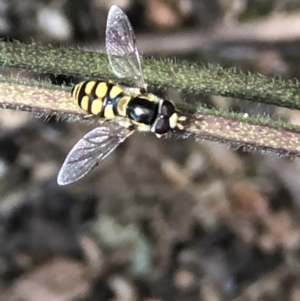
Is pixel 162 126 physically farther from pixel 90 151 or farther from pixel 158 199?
pixel 158 199

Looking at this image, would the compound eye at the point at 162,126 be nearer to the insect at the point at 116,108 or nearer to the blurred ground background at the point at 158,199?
the insect at the point at 116,108

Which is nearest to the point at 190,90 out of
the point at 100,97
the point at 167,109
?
the point at 167,109

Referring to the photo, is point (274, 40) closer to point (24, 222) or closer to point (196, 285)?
point (196, 285)

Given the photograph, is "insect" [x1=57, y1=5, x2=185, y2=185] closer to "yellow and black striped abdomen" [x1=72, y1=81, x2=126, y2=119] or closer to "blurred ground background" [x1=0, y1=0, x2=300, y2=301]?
"yellow and black striped abdomen" [x1=72, y1=81, x2=126, y2=119]

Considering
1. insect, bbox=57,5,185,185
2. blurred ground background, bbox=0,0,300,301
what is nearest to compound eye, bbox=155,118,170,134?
insect, bbox=57,5,185,185

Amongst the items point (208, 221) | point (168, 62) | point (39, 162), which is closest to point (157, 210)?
point (208, 221)
